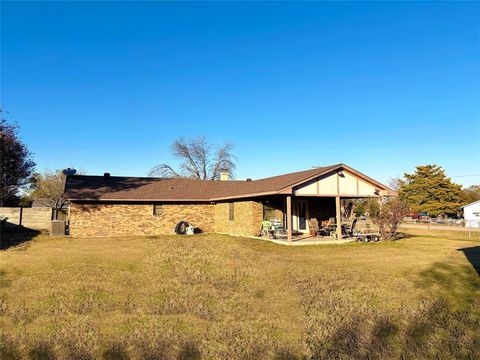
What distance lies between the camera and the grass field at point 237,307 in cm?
646

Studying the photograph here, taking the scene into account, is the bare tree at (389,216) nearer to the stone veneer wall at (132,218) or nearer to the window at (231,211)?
the window at (231,211)

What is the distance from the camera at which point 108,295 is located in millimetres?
9258

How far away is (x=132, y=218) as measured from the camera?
935 inches

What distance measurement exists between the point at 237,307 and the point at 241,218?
1422cm

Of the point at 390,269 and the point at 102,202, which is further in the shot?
the point at 102,202

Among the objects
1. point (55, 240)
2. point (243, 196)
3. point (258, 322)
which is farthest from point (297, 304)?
point (55, 240)

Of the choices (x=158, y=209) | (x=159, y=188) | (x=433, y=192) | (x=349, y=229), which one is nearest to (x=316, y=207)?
(x=349, y=229)

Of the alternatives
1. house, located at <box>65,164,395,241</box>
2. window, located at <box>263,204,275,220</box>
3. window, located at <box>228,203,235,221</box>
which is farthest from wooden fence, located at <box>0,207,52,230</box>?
window, located at <box>263,204,275,220</box>

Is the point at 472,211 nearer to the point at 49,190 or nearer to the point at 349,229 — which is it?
the point at 349,229

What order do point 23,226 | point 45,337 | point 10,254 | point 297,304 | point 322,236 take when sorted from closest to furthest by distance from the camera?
point 45,337, point 297,304, point 10,254, point 322,236, point 23,226

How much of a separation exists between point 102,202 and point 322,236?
14.6 metres

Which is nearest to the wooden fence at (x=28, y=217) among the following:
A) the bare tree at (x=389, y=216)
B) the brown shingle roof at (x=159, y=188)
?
the brown shingle roof at (x=159, y=188)

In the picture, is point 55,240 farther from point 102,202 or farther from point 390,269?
point 390,269

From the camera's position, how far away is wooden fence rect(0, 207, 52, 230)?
79.7 feet
